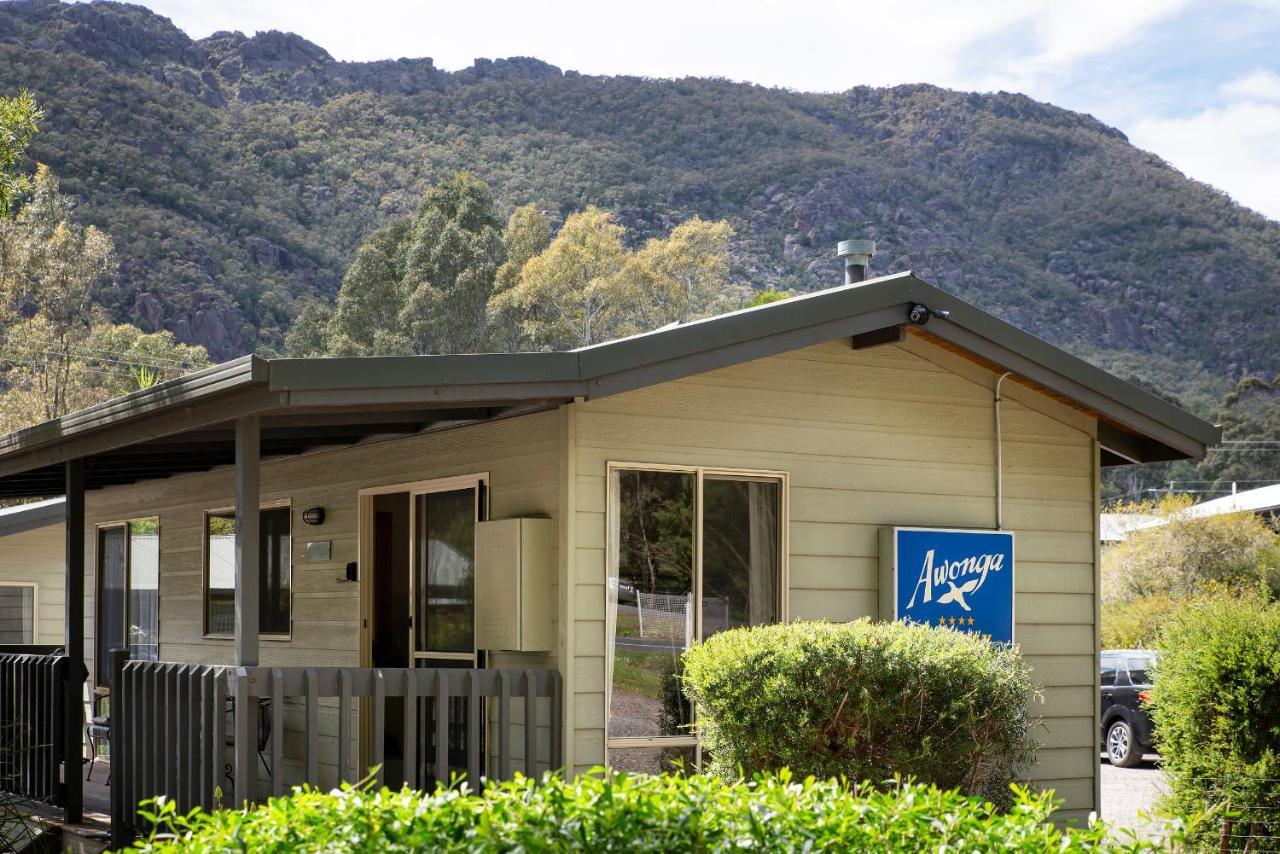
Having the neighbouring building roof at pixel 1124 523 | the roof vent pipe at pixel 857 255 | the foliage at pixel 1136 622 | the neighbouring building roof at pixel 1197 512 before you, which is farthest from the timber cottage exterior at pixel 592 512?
the neighbouring building roof at pixel 1124 523

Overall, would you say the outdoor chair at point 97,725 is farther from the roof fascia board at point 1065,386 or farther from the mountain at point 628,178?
the mountain at point 628,178

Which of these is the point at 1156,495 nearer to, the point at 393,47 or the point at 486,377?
the point at 393,47

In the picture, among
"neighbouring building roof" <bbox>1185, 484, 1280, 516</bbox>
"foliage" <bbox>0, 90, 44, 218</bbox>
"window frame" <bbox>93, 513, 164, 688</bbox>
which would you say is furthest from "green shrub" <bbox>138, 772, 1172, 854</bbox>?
"neighbouring building roof" <bbox>1185, 484, 1280, 516</bbox>

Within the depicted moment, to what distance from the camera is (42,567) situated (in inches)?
685

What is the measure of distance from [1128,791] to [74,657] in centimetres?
965

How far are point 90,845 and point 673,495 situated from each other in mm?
3926

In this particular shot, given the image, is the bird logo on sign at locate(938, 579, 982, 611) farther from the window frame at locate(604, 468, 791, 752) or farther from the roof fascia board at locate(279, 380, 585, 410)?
the roof fascia board at locate(279, 380, 585, 410)

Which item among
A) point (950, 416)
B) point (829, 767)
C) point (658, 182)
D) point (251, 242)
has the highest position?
point (658, 182)

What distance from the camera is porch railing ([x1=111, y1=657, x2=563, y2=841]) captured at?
6.73 m

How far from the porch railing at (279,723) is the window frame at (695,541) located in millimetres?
385

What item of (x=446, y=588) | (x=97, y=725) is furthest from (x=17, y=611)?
(x=446, y=588)

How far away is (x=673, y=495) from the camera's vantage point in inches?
307

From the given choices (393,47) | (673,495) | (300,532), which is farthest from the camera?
(393,47)

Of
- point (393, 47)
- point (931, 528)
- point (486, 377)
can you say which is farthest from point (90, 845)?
point (393, 47)
